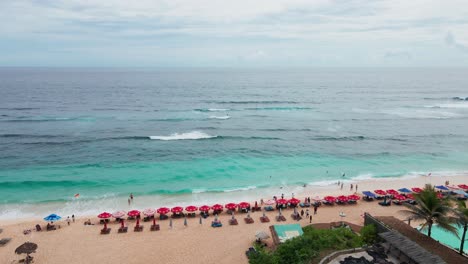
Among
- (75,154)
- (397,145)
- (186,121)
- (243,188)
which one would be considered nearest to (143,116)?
(186,121)

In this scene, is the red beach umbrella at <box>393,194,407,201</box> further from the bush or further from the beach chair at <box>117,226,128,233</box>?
the beach chair at <box>117,226,128,233</box>

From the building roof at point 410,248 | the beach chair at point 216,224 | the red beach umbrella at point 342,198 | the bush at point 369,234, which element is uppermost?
the building roof at point 410,248

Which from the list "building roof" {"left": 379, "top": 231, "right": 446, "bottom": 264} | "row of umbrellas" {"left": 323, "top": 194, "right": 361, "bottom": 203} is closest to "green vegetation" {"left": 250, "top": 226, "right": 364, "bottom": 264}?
"building roof" {"left": 379, "top": 231, "right": 446, "bottom": 264}

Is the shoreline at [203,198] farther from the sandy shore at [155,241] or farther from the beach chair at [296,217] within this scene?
the beach chair at [296,217]

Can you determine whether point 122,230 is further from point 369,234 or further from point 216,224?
point 369,234

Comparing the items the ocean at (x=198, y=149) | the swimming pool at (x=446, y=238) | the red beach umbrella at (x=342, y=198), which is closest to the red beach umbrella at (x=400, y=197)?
the red beach umbrella at (x=342, y=198)

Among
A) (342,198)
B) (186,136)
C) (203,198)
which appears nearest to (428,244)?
(342,198)

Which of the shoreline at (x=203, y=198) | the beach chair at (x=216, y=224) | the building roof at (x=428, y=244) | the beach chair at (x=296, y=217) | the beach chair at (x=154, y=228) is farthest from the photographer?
the shoreline at (x=203, y=198)
